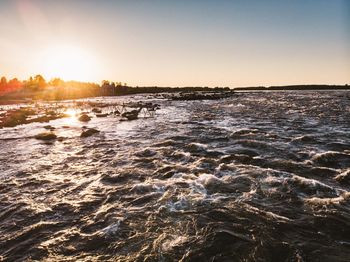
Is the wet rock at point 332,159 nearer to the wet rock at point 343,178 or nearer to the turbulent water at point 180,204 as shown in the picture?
the turbulent water at point 180,204

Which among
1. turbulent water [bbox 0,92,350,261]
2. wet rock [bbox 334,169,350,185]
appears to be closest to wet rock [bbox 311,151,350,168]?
turbulent water [bbox 0,92,350,261]

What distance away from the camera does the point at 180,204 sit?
35.3 ft

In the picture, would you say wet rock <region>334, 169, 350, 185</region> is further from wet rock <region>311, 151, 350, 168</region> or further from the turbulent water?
wet rock <region>311, 151, 350, 168</region>

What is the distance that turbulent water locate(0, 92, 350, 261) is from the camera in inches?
310

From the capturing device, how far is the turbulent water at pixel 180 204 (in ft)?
25.8

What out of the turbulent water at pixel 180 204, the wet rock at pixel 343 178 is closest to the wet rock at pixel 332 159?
the turbulent water at pixel 180 204

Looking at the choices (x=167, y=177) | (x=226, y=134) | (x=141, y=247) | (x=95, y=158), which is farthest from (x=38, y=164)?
(x=226, y=134)

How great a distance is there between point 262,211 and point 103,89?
19234 centimetres

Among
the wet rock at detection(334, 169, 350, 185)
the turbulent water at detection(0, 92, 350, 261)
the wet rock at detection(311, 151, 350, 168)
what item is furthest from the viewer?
the wet rock at detection(311, 151, 350, 168)

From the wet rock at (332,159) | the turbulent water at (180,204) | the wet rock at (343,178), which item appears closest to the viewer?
the turbulent water at (180,204)

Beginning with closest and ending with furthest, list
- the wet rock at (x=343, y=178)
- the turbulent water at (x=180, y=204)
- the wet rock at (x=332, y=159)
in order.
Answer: the turbulent water at (x=180, y=204) → the wet rock at (x=343, y=178) → the wet rock at (x=332, y=159)

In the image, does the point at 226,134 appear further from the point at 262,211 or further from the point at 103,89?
the point at 103,89

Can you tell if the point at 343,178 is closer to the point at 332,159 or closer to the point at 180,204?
the point at 332,159

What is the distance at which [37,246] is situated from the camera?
27.1 feet
